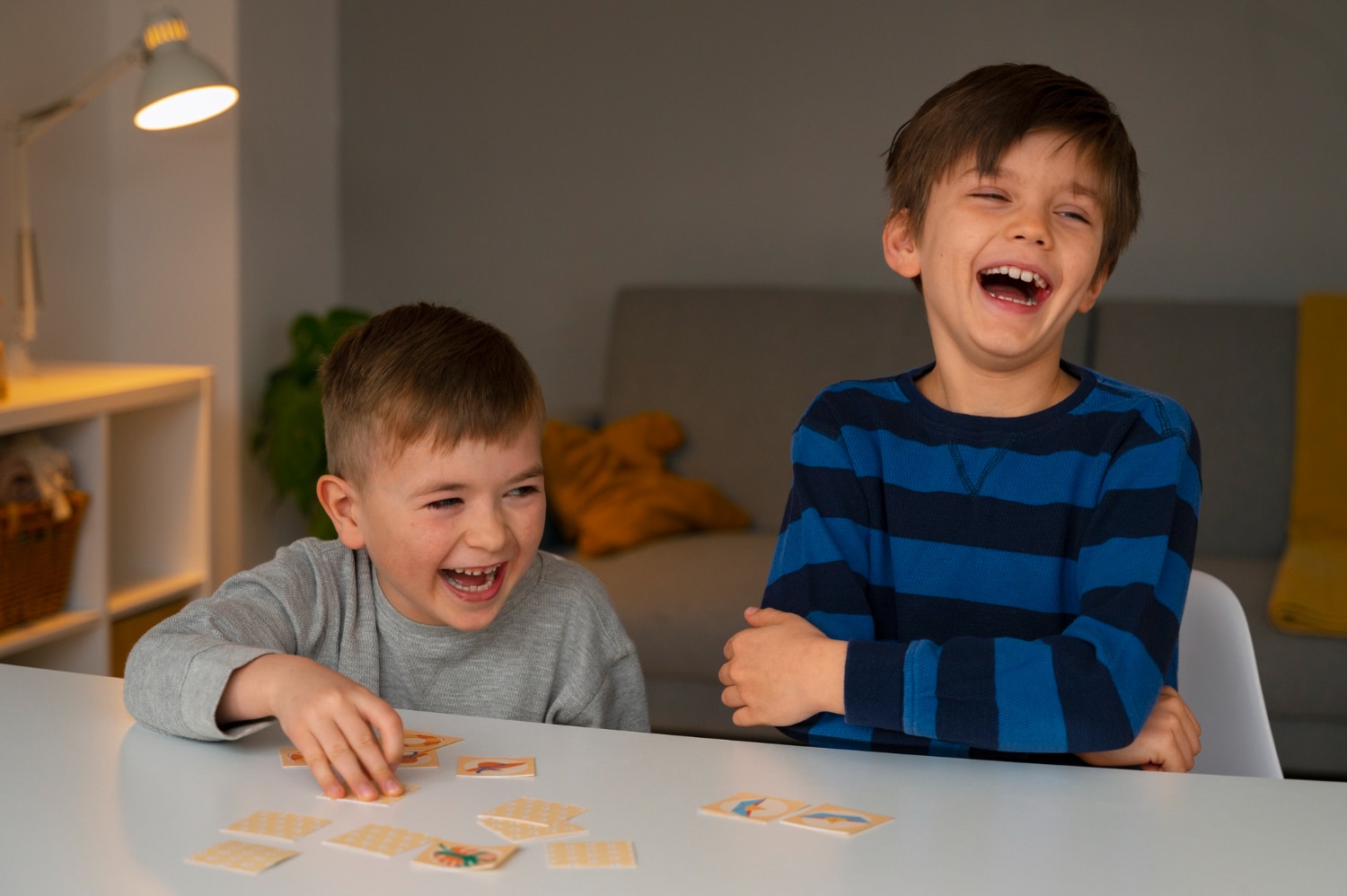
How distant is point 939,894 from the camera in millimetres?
738

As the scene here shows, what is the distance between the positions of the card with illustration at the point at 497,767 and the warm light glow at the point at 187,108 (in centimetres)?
208

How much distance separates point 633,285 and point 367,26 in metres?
1.06

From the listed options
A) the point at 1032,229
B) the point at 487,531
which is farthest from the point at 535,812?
the point at 1032,229

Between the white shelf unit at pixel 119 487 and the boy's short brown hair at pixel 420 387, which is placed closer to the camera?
the boy's short brown hair at pixel 420 387

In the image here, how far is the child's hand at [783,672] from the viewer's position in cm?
104

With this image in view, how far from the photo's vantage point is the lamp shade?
2580mm

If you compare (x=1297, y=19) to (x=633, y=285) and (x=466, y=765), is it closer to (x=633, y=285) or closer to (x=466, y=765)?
(x=633, y=285)

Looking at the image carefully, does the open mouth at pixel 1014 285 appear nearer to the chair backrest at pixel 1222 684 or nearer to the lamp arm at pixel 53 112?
the chair backrest at pixel 1222 684

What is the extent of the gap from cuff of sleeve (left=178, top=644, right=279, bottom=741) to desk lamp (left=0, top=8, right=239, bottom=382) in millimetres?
1882

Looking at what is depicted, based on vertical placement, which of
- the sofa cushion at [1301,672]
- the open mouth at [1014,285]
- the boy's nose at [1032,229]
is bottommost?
the sofa cushion at [1301,672]

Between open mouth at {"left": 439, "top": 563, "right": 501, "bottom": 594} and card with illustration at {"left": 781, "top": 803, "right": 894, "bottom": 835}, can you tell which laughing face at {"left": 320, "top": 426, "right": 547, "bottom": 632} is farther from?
card with illustration at {"left": 781, "top": 803, "right": 894, "bottom": 835}

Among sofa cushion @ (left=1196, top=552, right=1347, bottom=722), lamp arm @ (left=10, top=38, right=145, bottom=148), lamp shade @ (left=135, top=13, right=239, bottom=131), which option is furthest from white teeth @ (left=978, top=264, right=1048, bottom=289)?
lamp arm @ (left=10, top=38, right=145, bottom=148)

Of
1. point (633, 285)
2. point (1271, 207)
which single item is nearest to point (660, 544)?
point (633, 285)

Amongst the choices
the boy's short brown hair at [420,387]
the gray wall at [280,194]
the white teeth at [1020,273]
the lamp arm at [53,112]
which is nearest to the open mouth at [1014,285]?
the white teeth at [1020,273]
